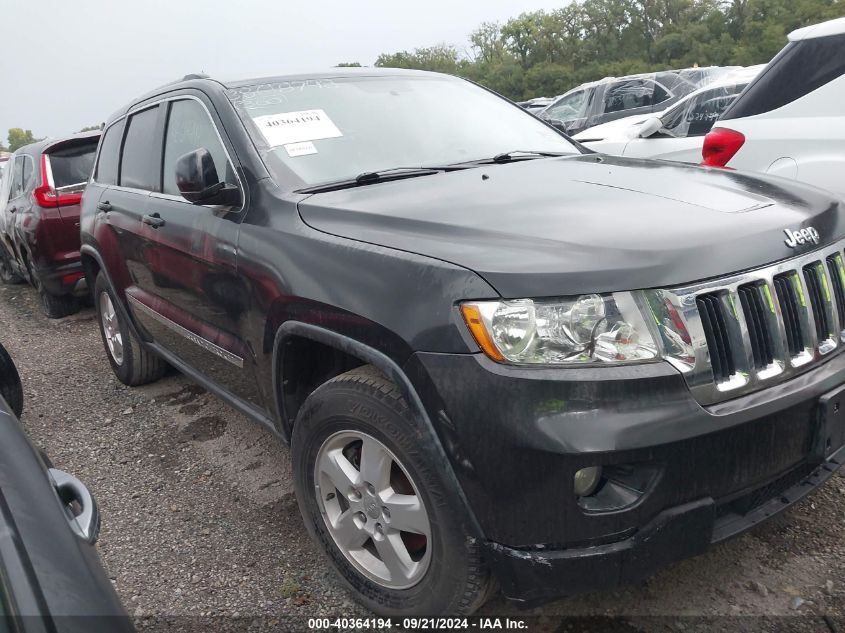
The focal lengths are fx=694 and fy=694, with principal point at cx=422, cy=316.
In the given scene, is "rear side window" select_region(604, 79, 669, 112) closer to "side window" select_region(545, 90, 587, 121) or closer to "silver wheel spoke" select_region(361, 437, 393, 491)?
"side window" select_region(545, 90, 587, 121)

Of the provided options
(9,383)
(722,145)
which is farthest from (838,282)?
(9,383)

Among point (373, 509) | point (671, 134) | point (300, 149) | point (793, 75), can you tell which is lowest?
point (373, 509)

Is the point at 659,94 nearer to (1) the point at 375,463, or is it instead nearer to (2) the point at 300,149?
(2) the point at 300,149

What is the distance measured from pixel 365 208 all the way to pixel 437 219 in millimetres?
285

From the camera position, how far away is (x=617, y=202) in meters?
2.05

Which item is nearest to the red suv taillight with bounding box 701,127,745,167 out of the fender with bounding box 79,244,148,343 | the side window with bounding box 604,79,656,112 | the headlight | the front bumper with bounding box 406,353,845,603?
the front bumper with bounding box 406,353,845,603

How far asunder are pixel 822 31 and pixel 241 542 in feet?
12.8

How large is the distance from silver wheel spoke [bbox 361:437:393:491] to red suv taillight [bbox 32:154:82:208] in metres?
5.14

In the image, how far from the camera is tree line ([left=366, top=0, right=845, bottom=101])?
4869 centimetres

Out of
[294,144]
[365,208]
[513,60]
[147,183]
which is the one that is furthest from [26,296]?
[513,60]

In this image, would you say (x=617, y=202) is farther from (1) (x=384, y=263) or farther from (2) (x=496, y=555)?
(2) (x=496, y=555)

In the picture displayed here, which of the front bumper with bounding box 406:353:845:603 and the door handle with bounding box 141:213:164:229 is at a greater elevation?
the door handle with bounding box 141:213:164:229

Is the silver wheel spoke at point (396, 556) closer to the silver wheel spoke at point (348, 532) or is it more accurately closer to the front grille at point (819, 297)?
the silver wheel spoke at point (348, 532)

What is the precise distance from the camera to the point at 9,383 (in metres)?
3.67
